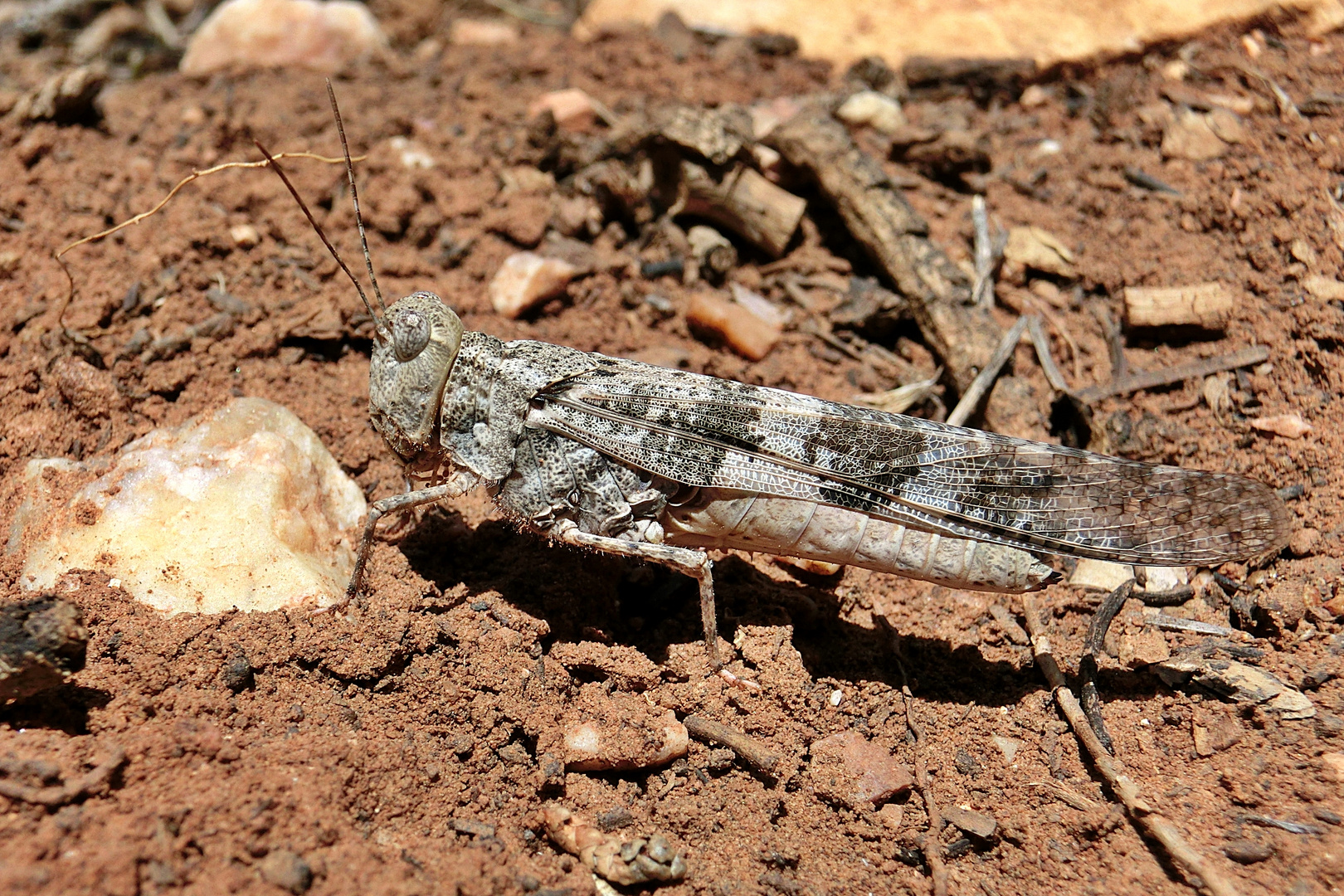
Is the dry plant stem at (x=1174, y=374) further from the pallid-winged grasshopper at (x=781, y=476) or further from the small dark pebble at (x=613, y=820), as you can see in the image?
the small dark pebble at (x=613, y=820)

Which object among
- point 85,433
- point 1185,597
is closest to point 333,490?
point 85,433

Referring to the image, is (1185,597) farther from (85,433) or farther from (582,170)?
(85,433)

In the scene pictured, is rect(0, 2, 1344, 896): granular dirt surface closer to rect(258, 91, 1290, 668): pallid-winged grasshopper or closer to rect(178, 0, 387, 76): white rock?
rect(178, 0, 387, 76): white rock

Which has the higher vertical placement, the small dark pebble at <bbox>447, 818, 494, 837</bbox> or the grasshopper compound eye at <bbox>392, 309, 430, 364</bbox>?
the grasshopper compound eye at <bbox>392, 309, 430, 364</bbox>

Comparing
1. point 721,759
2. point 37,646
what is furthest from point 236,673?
point 721,759

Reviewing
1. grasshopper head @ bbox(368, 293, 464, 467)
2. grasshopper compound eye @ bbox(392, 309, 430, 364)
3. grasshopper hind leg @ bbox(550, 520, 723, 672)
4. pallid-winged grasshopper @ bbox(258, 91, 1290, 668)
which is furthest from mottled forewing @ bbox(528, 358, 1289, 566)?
grasshopper compound eye @ bbox(392, 309, 430, 364)
